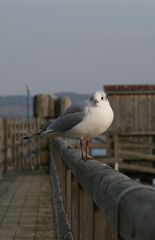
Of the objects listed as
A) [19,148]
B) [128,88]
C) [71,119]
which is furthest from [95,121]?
[128,88]

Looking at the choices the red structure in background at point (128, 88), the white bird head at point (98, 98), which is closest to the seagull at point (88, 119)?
the white bird head at point (98, 98)

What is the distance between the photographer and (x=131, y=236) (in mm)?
2264

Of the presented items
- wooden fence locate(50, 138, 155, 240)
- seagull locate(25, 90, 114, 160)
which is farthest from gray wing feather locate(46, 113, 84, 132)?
wooden fence locate(50, 138, 155, 240)

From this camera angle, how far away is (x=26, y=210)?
11625 millimetres

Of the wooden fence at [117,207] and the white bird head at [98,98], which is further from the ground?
the white bird head at [98,98]

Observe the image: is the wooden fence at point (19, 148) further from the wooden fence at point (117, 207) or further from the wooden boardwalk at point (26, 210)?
the wooden fence at point (117, 207)

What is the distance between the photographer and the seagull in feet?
18.6

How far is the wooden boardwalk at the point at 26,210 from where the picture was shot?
361 inches

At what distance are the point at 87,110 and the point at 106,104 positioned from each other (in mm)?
233

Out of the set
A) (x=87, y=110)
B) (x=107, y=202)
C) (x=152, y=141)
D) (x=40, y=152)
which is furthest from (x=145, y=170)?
(x=107, y=202)

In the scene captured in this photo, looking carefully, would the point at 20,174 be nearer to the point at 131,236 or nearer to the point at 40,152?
the point at 40,152

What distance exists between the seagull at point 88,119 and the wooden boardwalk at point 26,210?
293 cm

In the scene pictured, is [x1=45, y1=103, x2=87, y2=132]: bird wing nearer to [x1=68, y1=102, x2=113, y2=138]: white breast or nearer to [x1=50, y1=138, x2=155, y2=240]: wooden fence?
[x1=68, y1=102, x2=113, y2=138]: white breast

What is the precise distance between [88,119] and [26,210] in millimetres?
6190
